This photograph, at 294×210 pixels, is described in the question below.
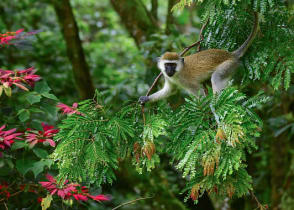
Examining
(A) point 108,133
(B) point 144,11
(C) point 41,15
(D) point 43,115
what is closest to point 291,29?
(A) point 108,133

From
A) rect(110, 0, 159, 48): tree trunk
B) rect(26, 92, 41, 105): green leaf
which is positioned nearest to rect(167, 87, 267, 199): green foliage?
rect(26, 92, 41, 105): green leaf

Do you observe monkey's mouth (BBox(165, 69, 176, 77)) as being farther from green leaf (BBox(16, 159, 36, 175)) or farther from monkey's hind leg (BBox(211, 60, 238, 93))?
green leaf (BBox(16, 159, 36, 175))

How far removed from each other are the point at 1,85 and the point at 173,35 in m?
2.31

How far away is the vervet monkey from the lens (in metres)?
3.27

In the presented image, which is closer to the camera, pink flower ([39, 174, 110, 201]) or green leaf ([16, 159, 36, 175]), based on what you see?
pink flower ([39, 174, 110, 201])

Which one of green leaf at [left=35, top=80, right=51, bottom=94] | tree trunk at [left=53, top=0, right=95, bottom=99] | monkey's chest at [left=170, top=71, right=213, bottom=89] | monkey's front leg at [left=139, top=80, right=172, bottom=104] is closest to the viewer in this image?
green leaf at [left=35, top=80, right=51, bottom=94]

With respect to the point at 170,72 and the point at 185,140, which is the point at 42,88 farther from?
the point at 185,140

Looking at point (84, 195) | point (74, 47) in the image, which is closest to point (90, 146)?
point (84, 195)

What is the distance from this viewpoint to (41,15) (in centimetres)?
699

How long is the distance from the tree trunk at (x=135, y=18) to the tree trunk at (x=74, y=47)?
2.30ft

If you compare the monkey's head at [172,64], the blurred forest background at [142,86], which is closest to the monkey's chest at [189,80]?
the monkey's head at [172,64]

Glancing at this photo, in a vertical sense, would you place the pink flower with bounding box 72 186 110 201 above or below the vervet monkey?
below

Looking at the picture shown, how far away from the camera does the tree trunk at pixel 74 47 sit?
5.04 m

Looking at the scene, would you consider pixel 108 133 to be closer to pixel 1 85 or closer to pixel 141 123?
pixel 141 123
